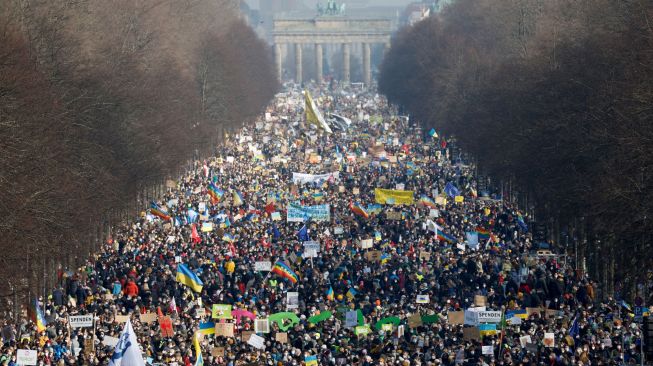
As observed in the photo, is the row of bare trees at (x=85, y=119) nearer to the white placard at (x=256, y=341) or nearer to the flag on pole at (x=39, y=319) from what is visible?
the flag on pole at (x=39, y=319)

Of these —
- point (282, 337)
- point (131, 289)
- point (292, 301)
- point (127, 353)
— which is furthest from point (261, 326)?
point (127, 353)

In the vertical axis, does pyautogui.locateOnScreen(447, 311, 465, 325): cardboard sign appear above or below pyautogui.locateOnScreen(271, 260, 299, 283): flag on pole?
above

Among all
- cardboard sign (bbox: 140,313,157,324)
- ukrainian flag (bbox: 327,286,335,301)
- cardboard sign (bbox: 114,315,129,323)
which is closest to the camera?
cardboard sign (bbox: 140,313,157,324)

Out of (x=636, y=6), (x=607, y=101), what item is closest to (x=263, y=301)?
(x=607, y=101)

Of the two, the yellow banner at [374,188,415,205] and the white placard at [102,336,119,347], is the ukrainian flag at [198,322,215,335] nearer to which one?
the white placard at [102,336,119,347]

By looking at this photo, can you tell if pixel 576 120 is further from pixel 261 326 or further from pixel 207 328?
pixel 207 328

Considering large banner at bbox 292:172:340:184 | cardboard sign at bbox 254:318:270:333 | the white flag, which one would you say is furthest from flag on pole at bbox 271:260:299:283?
large banner at bbox 292:172:340:184

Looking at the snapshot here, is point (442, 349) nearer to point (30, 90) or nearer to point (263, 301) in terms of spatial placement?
point (263, 301)

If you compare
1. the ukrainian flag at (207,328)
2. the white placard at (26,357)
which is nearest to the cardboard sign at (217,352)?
the ukrainian flag at (207,328)
